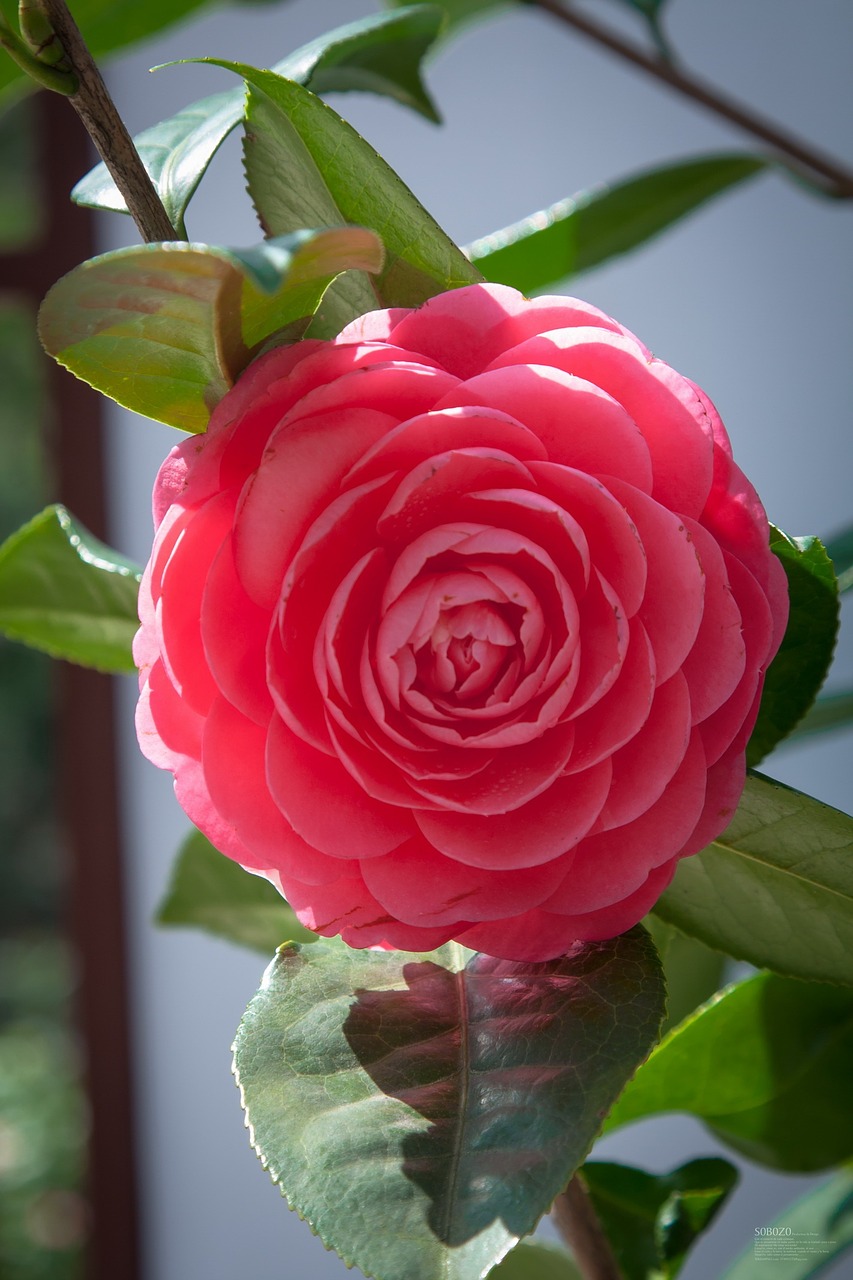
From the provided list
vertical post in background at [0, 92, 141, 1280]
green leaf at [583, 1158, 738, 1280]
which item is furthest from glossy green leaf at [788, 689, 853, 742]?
vertical post in background at [0, 92, 141, 1280]

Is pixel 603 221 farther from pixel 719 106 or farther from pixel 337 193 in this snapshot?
pixel 337 193

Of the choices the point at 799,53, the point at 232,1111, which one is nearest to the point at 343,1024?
the point at 799,53

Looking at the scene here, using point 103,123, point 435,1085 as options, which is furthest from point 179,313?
point 435,1085

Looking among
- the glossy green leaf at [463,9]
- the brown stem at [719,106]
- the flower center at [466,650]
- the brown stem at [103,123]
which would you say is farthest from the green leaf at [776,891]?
the glossy green leaf at [463,9]

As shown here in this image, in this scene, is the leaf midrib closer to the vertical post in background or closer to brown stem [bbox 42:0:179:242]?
brown stem [bbox 42:0:179:242]

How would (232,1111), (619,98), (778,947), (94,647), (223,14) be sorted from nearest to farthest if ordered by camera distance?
1. (778,947)
2. (94,647)
3. (619,98)
4. (223,14)
5. (232,1111)

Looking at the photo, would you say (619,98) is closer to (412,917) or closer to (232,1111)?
(412,917)
